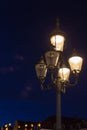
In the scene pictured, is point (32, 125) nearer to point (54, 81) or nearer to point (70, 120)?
point (70, 120)

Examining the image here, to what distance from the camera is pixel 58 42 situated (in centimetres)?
1152

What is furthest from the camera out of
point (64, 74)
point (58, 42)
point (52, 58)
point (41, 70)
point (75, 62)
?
point (64, 74)

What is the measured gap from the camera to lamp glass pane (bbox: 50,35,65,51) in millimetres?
11473

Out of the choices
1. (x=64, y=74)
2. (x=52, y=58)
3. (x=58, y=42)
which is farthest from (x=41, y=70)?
(x=58, y=42)

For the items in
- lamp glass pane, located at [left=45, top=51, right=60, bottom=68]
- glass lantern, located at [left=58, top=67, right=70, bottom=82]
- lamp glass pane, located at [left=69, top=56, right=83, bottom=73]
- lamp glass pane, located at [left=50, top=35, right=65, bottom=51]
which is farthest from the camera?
glass lantern, located at [left=58, top=67, right=70, bottom=82]

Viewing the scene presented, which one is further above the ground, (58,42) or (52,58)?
(58,42)

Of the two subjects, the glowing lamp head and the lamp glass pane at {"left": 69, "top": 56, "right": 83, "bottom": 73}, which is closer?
the lamp glass pane at {"left": 69, "top": 56, "right": 83, "bottom": 73}

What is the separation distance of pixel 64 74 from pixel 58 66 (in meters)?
0.64

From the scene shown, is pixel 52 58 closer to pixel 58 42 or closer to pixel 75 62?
pixel 58 42

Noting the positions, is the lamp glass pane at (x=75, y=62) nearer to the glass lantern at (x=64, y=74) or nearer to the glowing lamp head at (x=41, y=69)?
Answer: the glass lantern at (x=64, y=74)

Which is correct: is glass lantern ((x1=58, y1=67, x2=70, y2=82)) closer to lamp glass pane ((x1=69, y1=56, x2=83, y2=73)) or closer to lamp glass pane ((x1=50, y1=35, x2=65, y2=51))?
lamp glass pane ((x1=69, y1=56, x2=83, y2=73))

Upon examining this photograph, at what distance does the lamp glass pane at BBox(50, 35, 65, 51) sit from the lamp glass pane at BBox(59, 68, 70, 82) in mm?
832

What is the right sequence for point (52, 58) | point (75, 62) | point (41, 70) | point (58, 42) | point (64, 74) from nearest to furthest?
1. point (52, 58)
2. point (58, 42)
3. point (75, 62)
4. point (41, 70)
5. point (64, 74)

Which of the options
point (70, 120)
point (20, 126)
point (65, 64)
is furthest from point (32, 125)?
point (65, 64)
